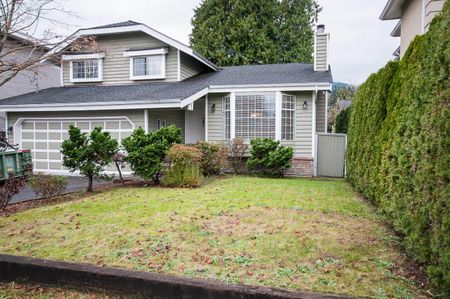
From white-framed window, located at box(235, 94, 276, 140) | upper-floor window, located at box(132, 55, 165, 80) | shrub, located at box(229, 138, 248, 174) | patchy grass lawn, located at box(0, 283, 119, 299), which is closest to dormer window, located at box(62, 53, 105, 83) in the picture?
upper-floor window, located at box(132, 55, 165, 80)

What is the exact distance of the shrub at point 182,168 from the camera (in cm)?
1007

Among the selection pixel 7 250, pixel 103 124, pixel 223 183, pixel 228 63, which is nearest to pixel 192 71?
pixel 103 124

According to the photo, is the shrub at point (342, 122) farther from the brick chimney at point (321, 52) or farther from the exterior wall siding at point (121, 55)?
the exterior wall siding at point (121, 55)

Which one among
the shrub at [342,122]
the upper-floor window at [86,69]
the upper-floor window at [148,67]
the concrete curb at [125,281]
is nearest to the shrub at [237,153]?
the upper-floor window at [148,67]

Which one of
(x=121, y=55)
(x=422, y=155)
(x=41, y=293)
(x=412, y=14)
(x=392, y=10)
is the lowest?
(x=41, y=293)

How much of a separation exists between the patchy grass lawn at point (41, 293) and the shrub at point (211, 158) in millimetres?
8144

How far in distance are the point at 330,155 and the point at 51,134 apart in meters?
11.7

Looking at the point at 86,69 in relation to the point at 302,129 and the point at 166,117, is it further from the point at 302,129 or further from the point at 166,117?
the point at 302,129

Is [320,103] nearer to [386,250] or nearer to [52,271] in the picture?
[386,250]

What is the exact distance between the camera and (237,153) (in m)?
13.5

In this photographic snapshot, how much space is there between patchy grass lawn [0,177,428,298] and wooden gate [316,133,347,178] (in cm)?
631

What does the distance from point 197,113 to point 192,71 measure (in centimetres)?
242

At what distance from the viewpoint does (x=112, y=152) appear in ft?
32.2

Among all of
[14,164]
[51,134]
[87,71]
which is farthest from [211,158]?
[87,71]
